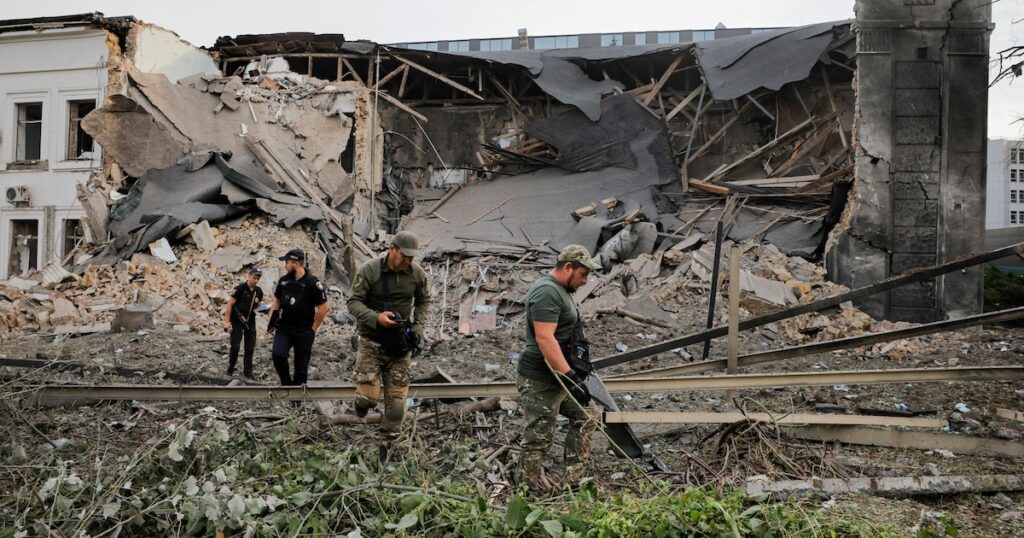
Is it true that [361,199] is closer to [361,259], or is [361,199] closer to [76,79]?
[361,259]

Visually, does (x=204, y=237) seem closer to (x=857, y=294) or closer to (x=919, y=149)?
(x=857, y=294)

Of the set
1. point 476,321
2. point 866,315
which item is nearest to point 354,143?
point 476,321

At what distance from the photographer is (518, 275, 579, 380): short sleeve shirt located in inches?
186

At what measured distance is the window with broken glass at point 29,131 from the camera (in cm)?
2020

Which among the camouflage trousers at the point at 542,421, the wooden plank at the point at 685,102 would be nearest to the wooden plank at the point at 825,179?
the wooden plank at the point at 685,102

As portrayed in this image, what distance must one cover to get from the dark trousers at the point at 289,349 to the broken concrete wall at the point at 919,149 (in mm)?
9811

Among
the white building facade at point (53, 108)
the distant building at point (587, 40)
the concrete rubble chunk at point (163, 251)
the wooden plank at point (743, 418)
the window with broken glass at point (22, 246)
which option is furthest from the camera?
the distant building at point (587, 40)

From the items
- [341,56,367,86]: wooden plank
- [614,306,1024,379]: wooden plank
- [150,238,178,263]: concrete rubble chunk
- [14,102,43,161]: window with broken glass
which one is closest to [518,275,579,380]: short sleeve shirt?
[614,306,1024,379]: wooden plank

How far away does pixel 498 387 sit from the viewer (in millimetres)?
6180

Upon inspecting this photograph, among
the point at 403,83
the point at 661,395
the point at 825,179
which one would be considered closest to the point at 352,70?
the point at 403,83

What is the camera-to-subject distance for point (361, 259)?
15.2 meters

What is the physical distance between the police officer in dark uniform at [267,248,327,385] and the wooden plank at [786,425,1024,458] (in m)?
4.17

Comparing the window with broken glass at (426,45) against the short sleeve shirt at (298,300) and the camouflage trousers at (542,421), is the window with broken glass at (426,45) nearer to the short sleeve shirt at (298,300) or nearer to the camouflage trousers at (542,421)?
the short sleeve shirt at (298,300)

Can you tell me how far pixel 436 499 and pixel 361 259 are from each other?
11.4m
